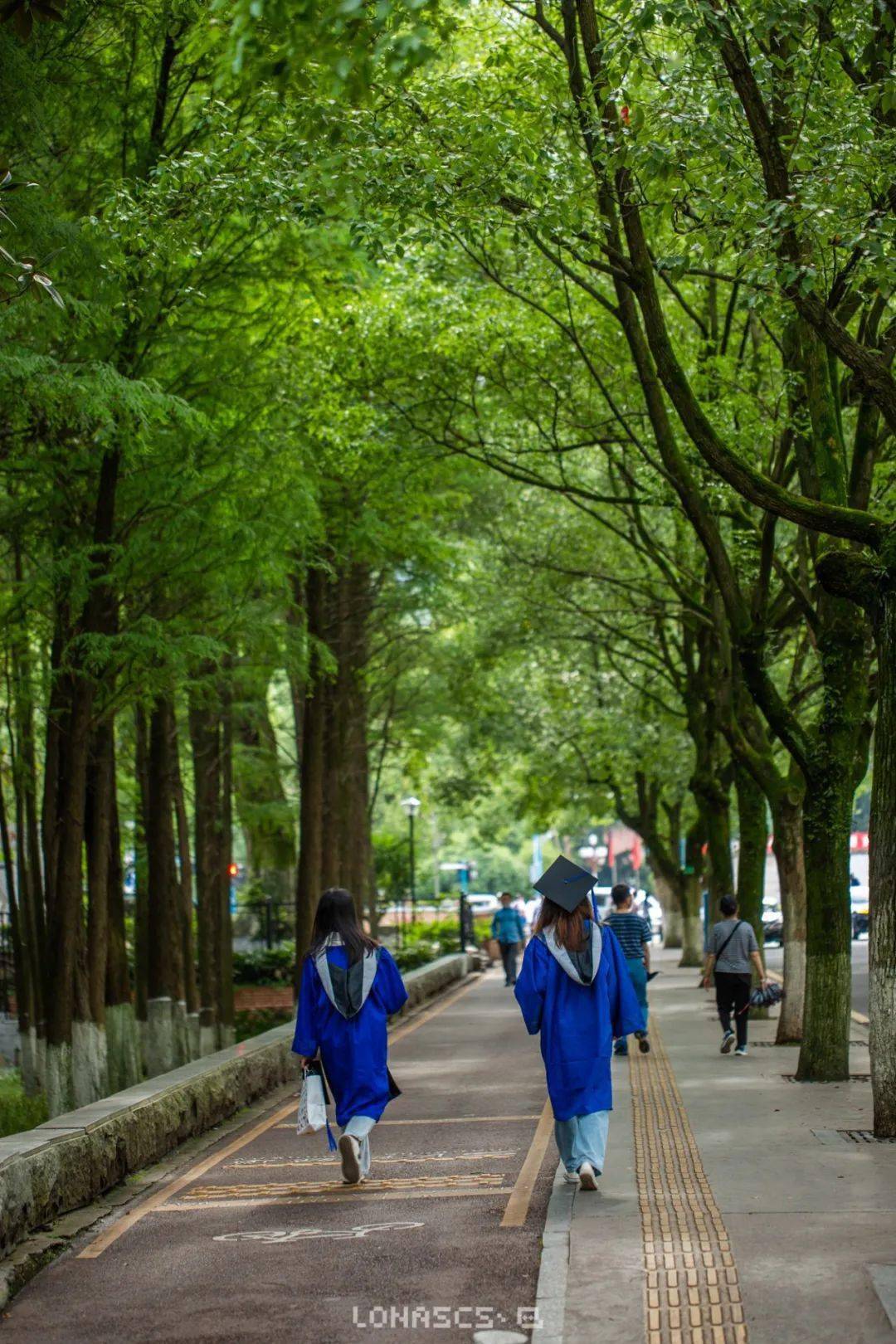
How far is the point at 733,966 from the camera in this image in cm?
1641

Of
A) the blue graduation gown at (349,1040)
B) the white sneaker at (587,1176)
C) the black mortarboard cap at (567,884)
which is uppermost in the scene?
the black mortarboard cap at (567,884)

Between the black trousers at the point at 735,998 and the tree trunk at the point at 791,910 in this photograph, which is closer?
the black trousers at the point at 735,998

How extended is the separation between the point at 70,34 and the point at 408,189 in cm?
303

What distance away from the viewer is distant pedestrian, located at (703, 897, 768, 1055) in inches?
643

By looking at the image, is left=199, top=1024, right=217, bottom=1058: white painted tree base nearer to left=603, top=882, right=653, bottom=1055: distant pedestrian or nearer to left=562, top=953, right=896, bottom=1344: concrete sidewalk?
left=603, top=882, right=653, bottom=1055: distant pedestrian

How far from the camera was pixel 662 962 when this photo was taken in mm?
41062

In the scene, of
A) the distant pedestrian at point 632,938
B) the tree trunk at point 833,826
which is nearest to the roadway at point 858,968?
the distant pedestrian at point 632,938

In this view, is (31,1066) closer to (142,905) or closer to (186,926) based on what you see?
(186,926)

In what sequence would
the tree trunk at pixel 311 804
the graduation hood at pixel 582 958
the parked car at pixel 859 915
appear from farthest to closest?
the parked car at pixel 859 915
the tree trunk at pixel 311 804
the graduation hood at pixel 582 958

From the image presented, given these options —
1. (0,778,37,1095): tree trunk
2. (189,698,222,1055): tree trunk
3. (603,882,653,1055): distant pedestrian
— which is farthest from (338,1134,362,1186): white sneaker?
(189,698,222,1055): tree trunk

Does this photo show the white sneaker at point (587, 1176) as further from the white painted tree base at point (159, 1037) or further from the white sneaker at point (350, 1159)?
the white painted tree base at point (159, 1037)

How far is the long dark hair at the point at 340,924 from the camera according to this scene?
31.7 feet

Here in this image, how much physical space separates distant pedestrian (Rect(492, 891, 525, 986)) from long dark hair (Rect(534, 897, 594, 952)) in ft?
72.8

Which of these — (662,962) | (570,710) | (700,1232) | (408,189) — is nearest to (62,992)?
(408,189)
